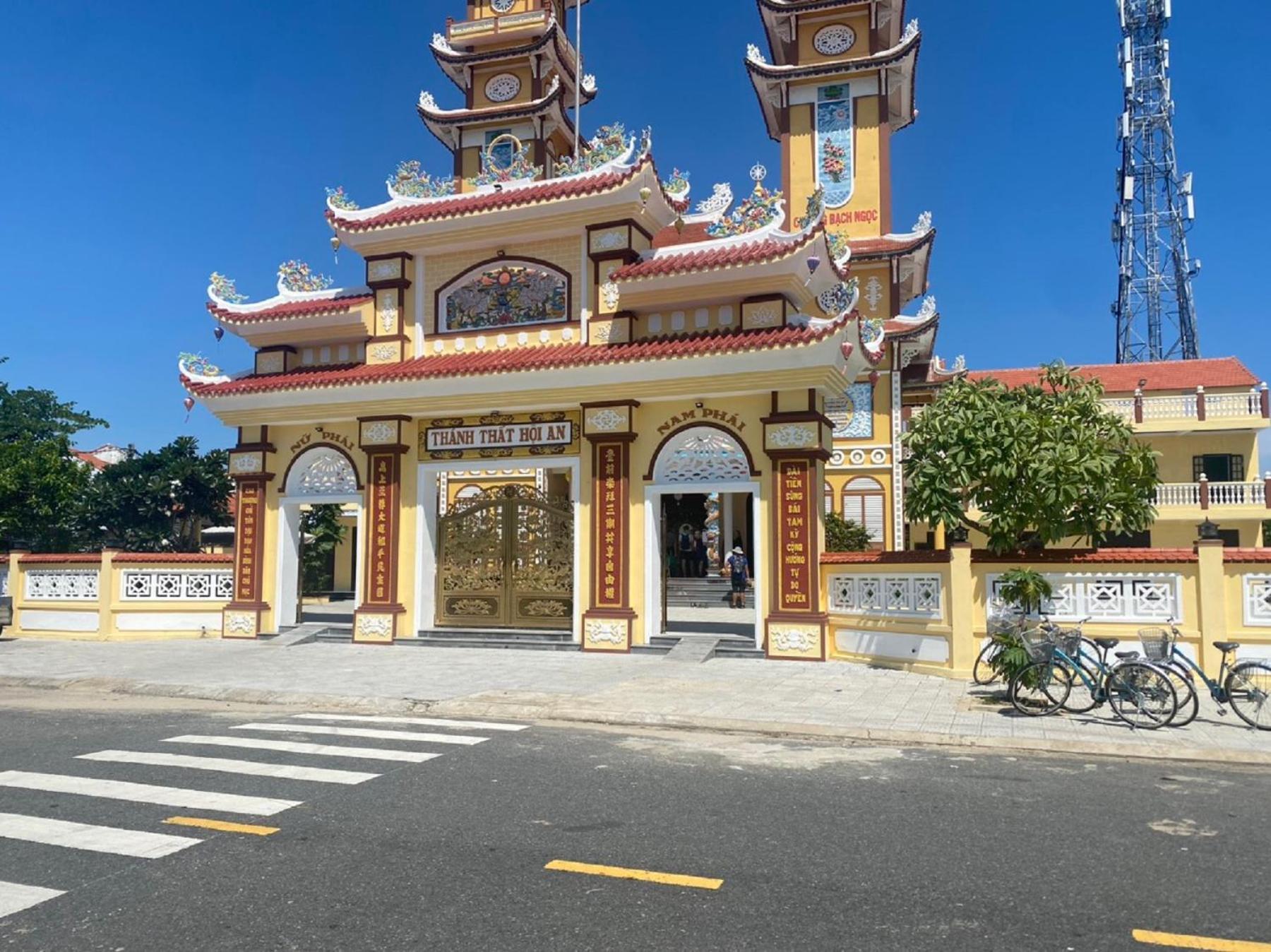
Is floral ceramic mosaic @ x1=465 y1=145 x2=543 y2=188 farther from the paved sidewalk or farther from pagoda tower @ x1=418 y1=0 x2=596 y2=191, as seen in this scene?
pagoda tower @ x1=418 y1=0 x2=596 y2=191

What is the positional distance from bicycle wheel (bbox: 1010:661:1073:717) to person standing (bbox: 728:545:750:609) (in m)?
15.1

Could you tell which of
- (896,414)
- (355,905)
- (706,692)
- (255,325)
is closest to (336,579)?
(255,325)

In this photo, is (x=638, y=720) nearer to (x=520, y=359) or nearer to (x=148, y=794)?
(x=148, y=794)

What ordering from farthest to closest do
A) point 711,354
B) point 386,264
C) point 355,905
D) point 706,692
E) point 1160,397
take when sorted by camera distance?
point 1160,397 → point 386,264 → point 711,354 → point 706,692 → point 355,905

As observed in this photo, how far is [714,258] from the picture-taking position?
14141 mm

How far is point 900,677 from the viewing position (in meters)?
11.9

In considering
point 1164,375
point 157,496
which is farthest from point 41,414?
point 1164,375

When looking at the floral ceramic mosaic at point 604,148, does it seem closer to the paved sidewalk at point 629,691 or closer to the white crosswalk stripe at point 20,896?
the paved sidewalk at point 629,691

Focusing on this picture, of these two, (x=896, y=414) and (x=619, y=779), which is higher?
(x=896, y=414)

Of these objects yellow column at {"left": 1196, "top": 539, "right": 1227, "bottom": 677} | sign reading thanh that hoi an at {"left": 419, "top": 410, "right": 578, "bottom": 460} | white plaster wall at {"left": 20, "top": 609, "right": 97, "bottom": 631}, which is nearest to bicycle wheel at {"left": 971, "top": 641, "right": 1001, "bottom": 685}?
yellow column at {"left": 1196, "top": 539, "right": 1227, "bottom": 677}

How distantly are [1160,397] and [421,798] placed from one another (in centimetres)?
3095

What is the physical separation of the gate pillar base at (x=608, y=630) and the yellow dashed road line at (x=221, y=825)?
30.0 feet

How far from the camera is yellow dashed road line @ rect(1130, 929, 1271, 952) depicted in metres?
3.77

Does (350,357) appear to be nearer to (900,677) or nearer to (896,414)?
(900,677)
